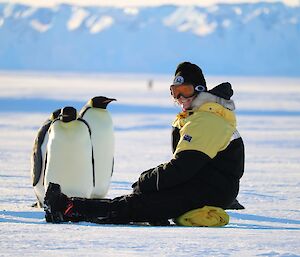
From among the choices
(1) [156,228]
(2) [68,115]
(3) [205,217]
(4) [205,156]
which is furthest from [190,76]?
(2) [68,115]

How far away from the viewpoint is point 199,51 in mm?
140875

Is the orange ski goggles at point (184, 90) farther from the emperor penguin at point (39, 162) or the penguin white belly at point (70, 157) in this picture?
the emperor penguin at point (39, 162)

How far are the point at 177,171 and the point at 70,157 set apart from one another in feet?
3.84

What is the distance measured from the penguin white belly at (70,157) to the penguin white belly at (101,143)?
668 millimetres

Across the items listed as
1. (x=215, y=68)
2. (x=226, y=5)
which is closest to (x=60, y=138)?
(x=215, y=68)

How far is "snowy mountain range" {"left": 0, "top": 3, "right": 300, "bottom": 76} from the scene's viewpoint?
5399 inches

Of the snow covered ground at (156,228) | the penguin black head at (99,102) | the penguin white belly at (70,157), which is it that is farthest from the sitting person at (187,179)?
the penguin black head at (99,102)

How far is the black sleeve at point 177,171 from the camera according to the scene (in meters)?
4.16

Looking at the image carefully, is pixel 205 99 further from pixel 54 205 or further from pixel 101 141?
pixel 101 141

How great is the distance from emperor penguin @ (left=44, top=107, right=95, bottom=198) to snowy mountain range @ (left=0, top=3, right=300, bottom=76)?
4715 inches

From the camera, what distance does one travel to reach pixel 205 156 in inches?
164

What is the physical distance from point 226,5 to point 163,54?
37473 millimetres

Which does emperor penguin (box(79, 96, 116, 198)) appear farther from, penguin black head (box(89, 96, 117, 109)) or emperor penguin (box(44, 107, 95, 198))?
emperor penguin (box(44, 107, 95, 198))

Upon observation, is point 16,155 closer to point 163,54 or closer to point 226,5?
point 163,54
